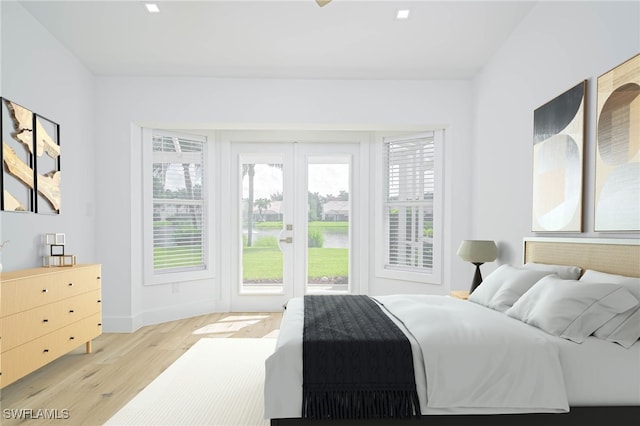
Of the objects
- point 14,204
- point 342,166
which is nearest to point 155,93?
point 14,204

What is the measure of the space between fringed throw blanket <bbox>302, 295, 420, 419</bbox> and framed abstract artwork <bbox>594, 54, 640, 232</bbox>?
1423mm

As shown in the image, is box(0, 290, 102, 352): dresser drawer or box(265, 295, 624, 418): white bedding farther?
box(0, 290, 102, 352): dresser drawer

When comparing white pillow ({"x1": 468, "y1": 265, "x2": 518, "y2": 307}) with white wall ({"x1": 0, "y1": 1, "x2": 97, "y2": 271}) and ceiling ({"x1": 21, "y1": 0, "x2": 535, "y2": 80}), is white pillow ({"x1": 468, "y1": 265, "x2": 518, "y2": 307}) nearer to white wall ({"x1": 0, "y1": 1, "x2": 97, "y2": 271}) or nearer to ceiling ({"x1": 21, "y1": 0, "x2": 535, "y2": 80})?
ceiling ({"x1": 21, "y1": 0, "x2": 535, "y2": 80})

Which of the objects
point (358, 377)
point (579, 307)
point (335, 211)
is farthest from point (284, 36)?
point (579, 307)

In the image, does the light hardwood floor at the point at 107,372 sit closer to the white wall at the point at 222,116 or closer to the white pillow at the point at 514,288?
the white wall at the point at 222,116

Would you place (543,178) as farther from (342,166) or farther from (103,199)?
(103,199)

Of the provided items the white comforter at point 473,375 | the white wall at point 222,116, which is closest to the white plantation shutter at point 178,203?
the white wall at point 222,116

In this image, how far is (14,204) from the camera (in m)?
3.18

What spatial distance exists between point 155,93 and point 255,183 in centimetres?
166

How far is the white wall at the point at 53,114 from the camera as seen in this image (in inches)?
126

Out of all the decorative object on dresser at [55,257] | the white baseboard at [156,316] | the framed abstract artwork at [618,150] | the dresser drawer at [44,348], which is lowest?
the white baseboard at [156,316]

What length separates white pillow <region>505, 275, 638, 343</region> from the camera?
2.05 m

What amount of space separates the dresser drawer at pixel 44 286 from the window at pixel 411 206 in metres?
3.42

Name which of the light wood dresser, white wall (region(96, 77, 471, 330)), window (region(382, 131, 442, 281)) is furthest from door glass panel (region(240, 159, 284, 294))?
the light wood dresser
